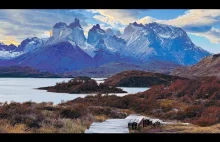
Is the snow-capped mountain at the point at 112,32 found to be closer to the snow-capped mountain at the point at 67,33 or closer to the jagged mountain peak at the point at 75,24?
the snow-capped mountain at the point at 67,33

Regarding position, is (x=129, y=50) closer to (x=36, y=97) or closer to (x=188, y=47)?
(x=188, y=47)

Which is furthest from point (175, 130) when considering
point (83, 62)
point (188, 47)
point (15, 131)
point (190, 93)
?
point (15, 131)

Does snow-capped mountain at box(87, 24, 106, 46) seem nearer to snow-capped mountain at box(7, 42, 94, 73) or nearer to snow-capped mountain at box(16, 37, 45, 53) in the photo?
snow-capped mountain at box(7, 42, 94, 73)

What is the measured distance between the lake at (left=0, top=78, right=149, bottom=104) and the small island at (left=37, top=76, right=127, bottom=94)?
4.6 inches

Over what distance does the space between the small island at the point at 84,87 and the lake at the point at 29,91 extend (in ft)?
0.39

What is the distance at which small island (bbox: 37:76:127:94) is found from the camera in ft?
31.2

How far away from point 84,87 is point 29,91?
Answer: 1307 millimetres

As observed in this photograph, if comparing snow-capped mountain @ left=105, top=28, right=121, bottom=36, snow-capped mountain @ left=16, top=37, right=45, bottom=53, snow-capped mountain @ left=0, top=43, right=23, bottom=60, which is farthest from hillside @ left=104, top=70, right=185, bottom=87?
snow-capped mountain @ left=0, top=43, right=23, bottom=60

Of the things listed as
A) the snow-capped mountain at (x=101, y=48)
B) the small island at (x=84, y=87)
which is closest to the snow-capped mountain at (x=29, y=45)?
the snow-capped mountain at (x=101, y=48)

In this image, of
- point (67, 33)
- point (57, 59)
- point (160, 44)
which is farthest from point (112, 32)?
point (57, 59)

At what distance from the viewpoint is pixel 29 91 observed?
915 centimetres

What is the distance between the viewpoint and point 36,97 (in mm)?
9117
